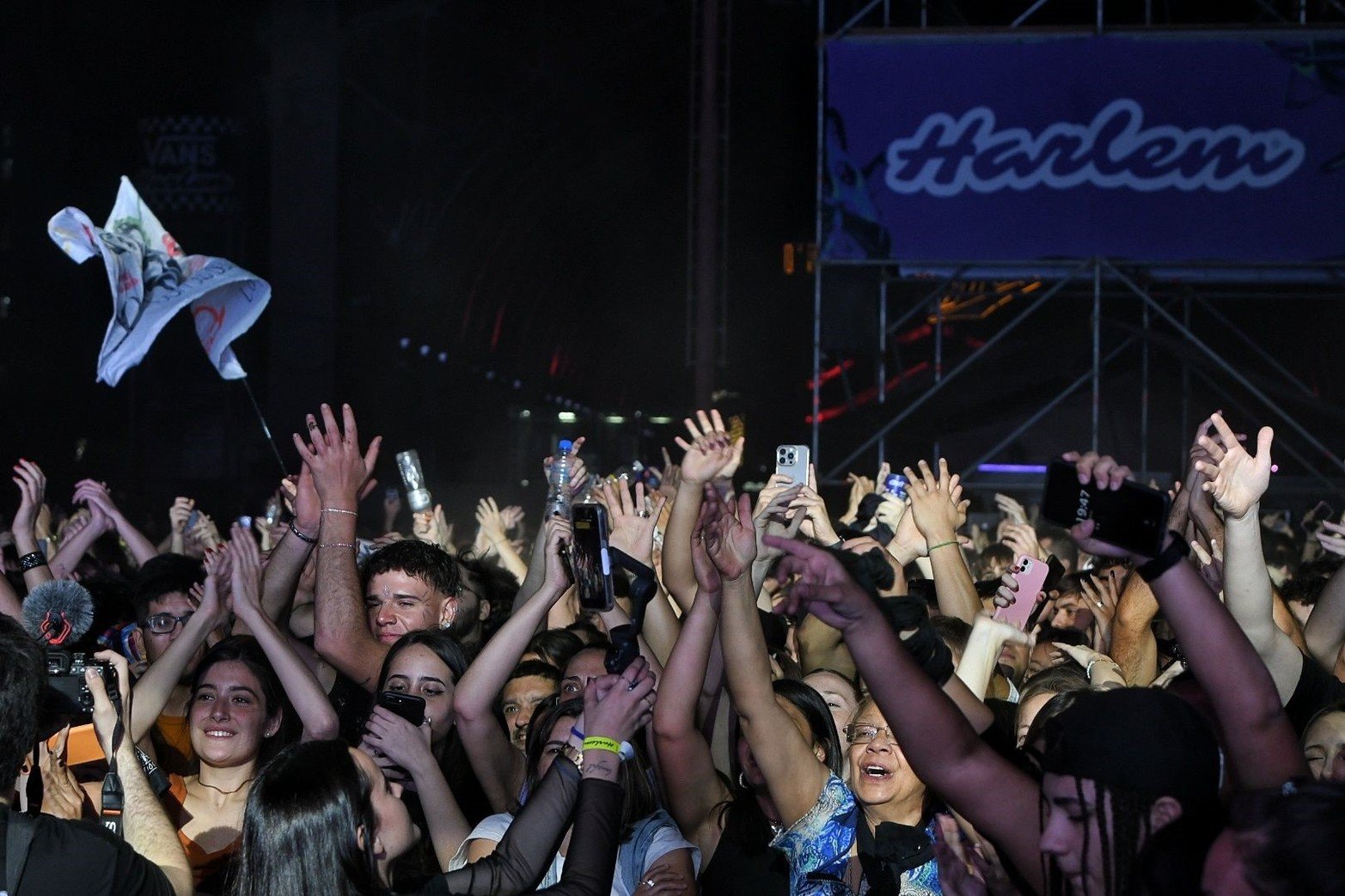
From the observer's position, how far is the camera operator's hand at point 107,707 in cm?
334

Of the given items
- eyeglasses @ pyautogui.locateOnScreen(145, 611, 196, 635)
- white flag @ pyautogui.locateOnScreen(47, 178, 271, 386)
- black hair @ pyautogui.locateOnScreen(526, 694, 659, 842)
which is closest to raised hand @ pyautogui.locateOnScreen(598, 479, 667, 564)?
black hair @ pyautogui.locateOnScreen(526, 694, 659, 842)

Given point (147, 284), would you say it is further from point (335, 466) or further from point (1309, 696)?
point (1309, 696)

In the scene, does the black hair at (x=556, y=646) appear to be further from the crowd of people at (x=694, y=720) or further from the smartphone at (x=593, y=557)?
the smartphone at (x=593, y=557)

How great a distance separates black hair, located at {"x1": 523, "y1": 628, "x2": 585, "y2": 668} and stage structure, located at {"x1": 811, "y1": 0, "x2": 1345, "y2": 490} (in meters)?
7.63

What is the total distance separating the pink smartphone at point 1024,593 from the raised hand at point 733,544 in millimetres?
1041

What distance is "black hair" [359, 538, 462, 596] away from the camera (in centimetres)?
475

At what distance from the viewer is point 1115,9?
1728 centimetres

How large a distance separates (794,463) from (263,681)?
2317mm

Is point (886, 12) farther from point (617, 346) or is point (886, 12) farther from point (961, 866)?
point (617, 346)

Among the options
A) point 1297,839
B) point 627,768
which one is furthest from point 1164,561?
point 627,768

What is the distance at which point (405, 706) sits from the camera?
3400 millimetres

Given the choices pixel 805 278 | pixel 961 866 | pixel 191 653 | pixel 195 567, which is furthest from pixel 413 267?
pixel 961 866

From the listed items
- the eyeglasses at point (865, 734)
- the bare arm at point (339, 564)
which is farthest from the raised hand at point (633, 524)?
the eyeglasses at point (865, 734)

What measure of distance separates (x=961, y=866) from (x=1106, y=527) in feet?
2.43
